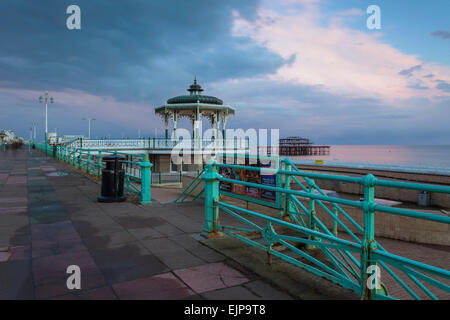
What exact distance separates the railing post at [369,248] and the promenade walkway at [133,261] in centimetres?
35

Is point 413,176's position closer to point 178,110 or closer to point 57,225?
point 178,110

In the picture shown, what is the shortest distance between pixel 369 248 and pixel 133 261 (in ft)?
9.95

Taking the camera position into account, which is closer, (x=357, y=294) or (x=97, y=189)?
(x=357, y=294)

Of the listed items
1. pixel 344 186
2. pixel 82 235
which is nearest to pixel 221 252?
pixel 82 235

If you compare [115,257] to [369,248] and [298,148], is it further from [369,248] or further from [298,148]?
[298,148]

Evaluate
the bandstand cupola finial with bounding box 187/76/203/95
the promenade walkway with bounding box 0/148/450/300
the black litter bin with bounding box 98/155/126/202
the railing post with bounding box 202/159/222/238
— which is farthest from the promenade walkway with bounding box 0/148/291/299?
the bandstand cupola finial with bounding box 187/76/203/95

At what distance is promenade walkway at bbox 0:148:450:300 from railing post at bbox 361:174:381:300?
1.16 feet

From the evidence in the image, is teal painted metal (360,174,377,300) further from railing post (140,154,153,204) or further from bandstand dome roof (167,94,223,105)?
bandstand dome roof (167,94,223,105)

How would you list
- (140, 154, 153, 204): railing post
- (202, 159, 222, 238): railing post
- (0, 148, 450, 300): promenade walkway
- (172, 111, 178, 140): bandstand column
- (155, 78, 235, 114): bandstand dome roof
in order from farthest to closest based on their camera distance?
(172, 111, 178, 140): bandstand column
(155, 78, 235, 114): bandstand dome roof
(140, 154, 153, 204): railing post
(202, 159, 222, 238): railing post
(0, 148, 450, 300): promenade walkway

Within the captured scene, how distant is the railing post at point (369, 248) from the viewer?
2934 mm

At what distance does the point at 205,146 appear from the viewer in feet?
110

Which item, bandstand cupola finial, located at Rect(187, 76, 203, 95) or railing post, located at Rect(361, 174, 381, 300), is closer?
railing post, located at Rect(361, 174, 381, 300)

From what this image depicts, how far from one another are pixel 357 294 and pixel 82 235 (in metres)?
4.59

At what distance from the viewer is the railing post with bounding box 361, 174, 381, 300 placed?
2934mm
